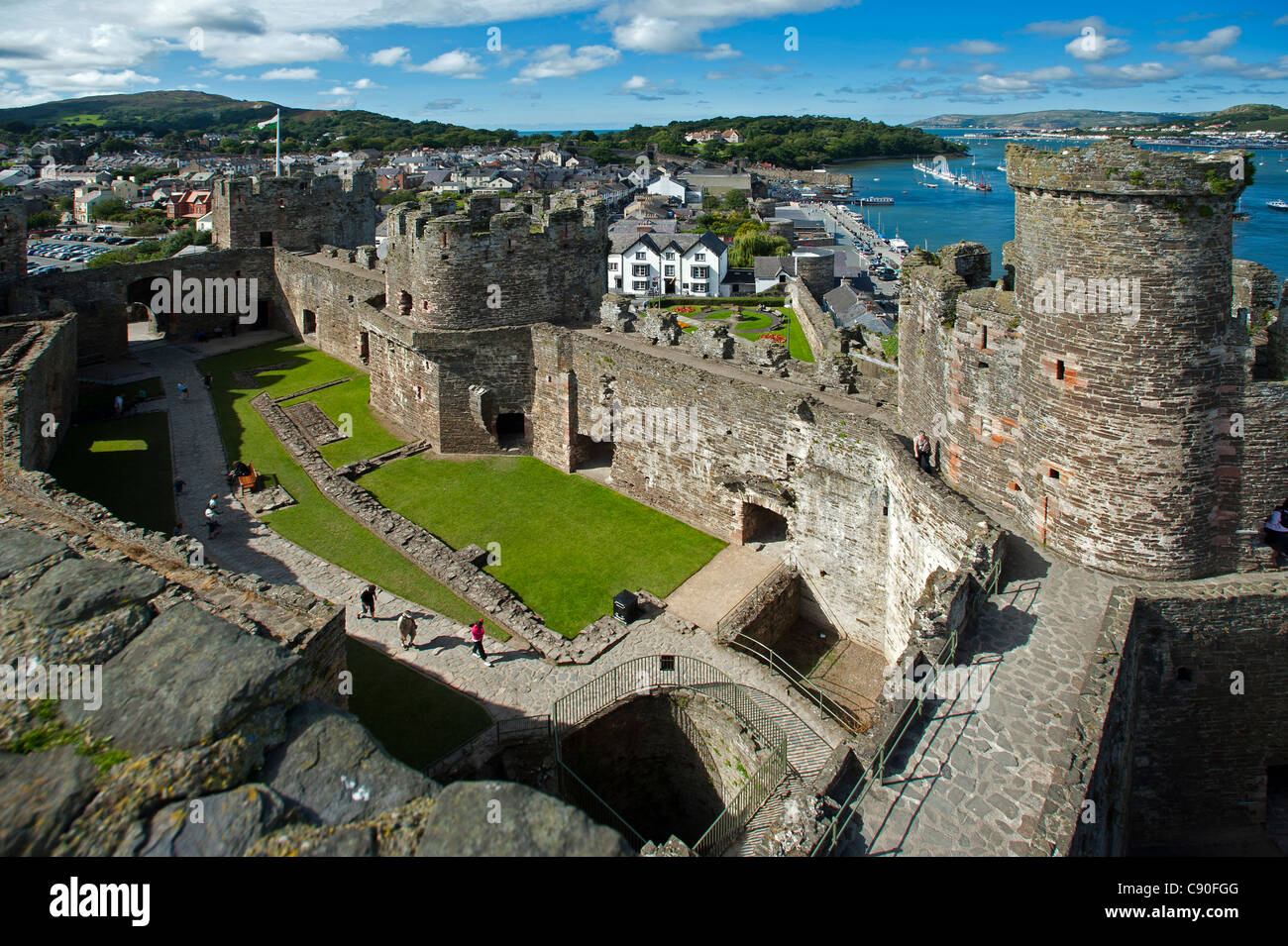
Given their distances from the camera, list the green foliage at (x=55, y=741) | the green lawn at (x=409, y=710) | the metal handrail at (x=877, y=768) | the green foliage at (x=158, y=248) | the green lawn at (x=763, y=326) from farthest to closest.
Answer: the green foliage at (x=158, y=248)
the green lawn at (x=763, y=326)
the green lawn at (x=409, y=710)
the metal handrail at (x=877, y=768)
the green foliage at (x=55, y=741)

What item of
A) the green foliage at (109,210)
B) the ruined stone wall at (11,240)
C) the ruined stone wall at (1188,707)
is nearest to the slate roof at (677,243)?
the ruined stone wall at (11,240)

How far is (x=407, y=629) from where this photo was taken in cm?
1673

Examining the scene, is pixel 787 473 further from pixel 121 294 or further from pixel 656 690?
pixel 121 294

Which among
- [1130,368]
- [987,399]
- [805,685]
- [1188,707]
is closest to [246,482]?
[805,685]

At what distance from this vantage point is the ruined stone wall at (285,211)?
118 ft

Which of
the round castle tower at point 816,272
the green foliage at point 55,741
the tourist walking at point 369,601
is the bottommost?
the tourist walking at point 369,601

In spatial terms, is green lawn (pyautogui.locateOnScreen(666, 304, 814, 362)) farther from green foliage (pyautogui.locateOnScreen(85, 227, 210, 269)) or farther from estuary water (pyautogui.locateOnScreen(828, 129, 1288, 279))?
green foliage (pyautogui.locateOnScreen(85, 227, 210, 269))

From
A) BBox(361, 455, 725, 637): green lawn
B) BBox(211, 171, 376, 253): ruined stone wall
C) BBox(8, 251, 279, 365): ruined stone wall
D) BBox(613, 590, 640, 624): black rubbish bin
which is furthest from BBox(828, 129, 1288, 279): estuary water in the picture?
BBox(613, 590, 640, 624): black rubbish bin

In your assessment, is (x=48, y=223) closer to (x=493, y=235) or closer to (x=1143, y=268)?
(x=493, y=235)

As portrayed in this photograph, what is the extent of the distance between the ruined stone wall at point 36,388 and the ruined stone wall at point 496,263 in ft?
32.0

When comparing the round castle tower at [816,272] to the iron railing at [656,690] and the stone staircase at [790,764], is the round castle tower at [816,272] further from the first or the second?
the stone staircase at [790,764]

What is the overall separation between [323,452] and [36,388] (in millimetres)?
7278

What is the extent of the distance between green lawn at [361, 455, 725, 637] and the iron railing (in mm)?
2222

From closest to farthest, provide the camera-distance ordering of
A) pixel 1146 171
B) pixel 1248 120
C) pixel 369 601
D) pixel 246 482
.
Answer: pixel 1146 171 < pixel 369 601 < pixel 246 482 < pixel 1248 120
